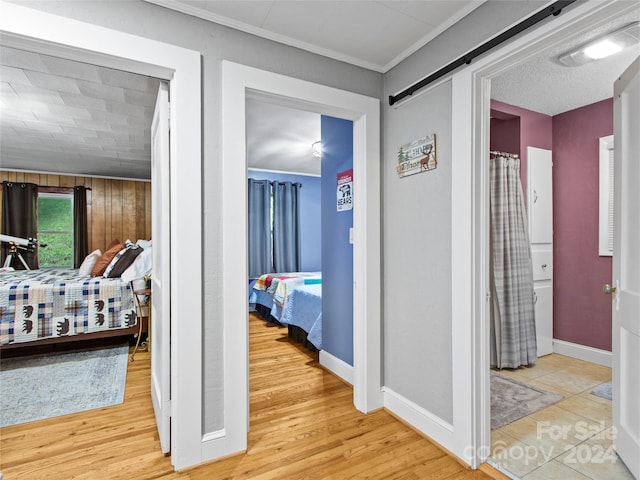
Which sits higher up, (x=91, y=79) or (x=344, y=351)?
(x=91, y=79)

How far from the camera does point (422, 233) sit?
6.93 ft

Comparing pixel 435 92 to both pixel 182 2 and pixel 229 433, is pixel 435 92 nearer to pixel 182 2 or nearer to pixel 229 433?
pixel 182 2

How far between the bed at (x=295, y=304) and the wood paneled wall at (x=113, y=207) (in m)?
2.73

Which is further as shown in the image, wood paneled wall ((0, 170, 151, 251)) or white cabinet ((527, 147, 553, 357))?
wood paneled wall ((0, 170, 151, 251))

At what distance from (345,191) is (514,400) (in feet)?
6.52

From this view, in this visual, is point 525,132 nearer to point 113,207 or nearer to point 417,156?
point 417,156

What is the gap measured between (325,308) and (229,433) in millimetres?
1464

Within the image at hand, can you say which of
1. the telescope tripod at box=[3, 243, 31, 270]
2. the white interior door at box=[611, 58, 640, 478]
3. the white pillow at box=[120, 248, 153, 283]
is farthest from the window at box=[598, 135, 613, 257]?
the telescope tripod at box=[3, 243, 31, 270]

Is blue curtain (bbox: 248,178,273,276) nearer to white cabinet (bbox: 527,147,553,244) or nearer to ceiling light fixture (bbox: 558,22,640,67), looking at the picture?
white cabinet (bbox: 527,147,553,244)

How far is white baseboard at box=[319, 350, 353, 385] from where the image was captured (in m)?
2.83

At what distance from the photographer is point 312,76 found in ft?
7.11

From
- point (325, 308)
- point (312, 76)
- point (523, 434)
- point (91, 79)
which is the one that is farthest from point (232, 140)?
point (523, 434)

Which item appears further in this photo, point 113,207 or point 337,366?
point 113,207

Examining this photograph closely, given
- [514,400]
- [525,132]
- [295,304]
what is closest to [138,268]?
[295,304]
